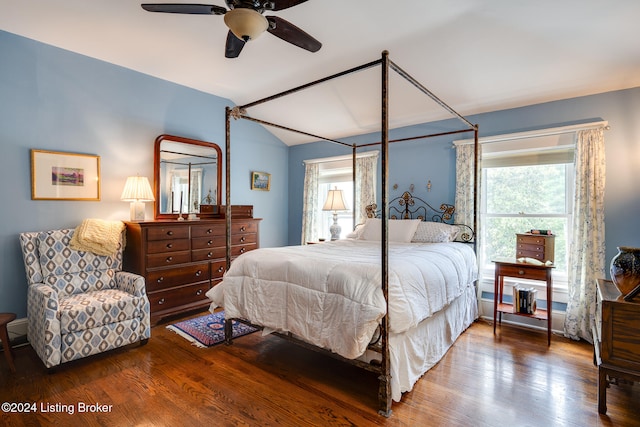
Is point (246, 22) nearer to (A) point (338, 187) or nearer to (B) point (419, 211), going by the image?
(B) point (419, 211)

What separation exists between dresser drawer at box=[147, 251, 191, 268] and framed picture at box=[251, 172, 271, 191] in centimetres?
180

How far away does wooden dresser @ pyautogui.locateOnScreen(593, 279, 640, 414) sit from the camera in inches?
72.1

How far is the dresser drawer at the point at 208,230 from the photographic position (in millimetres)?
3686

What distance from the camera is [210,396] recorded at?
209 cm

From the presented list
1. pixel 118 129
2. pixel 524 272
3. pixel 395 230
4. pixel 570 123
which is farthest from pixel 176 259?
pixel 570 123

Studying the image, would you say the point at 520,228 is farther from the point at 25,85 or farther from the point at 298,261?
the point at 25,85

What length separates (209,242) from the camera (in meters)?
3.83

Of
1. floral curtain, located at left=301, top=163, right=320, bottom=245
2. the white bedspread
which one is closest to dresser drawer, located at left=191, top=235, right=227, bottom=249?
the white bedspread

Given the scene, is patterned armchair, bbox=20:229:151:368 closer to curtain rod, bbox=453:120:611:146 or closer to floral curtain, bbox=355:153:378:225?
floral curtain, bbox=355:153:378:225

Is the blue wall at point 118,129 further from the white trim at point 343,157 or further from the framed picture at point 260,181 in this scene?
the framed picture at point 260,181

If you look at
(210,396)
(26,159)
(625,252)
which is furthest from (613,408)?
(26,159)

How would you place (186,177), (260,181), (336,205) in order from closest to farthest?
(186,177) → (336,205) → (260,181)

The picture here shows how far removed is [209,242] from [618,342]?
369 centimetres

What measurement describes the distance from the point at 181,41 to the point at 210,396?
10.4 ft
